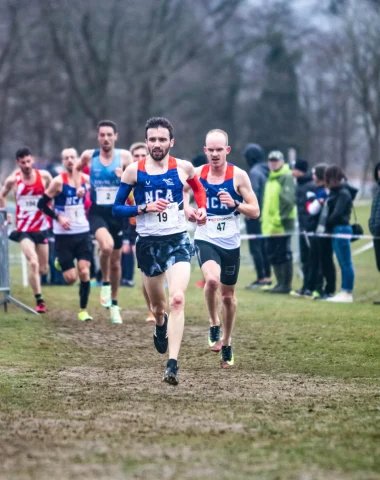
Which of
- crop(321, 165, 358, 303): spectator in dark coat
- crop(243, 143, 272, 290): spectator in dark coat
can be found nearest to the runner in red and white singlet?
crop(321, 165, 358, 303): spectator in dark coat

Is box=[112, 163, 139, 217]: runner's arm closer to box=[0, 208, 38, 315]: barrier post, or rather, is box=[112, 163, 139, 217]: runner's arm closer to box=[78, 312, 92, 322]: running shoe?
box=[78, 312, 92, 322]: running shoe

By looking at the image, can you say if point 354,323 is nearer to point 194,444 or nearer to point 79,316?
point 79,316

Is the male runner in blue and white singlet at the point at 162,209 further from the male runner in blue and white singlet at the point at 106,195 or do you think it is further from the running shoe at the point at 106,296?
the running shoe at the point at 106,296

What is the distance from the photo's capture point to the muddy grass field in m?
5.54

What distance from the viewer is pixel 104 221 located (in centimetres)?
1275

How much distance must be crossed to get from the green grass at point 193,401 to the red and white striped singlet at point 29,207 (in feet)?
4.50

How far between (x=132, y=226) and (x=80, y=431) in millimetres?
7765

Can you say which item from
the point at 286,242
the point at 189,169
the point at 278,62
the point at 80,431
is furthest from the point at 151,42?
the point at 80,431

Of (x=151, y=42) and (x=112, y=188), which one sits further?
(x=151, y=42)

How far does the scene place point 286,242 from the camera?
56.2ft

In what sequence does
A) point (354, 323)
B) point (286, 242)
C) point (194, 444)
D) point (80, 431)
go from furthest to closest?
point (286, 242) < point (354, 323) < point (80, 431) < point (194, 444)

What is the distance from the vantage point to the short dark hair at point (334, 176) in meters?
14.9

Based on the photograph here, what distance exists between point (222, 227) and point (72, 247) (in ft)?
13.2

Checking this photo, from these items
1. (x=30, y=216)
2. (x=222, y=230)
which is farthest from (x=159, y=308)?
(x=30, y=216)
